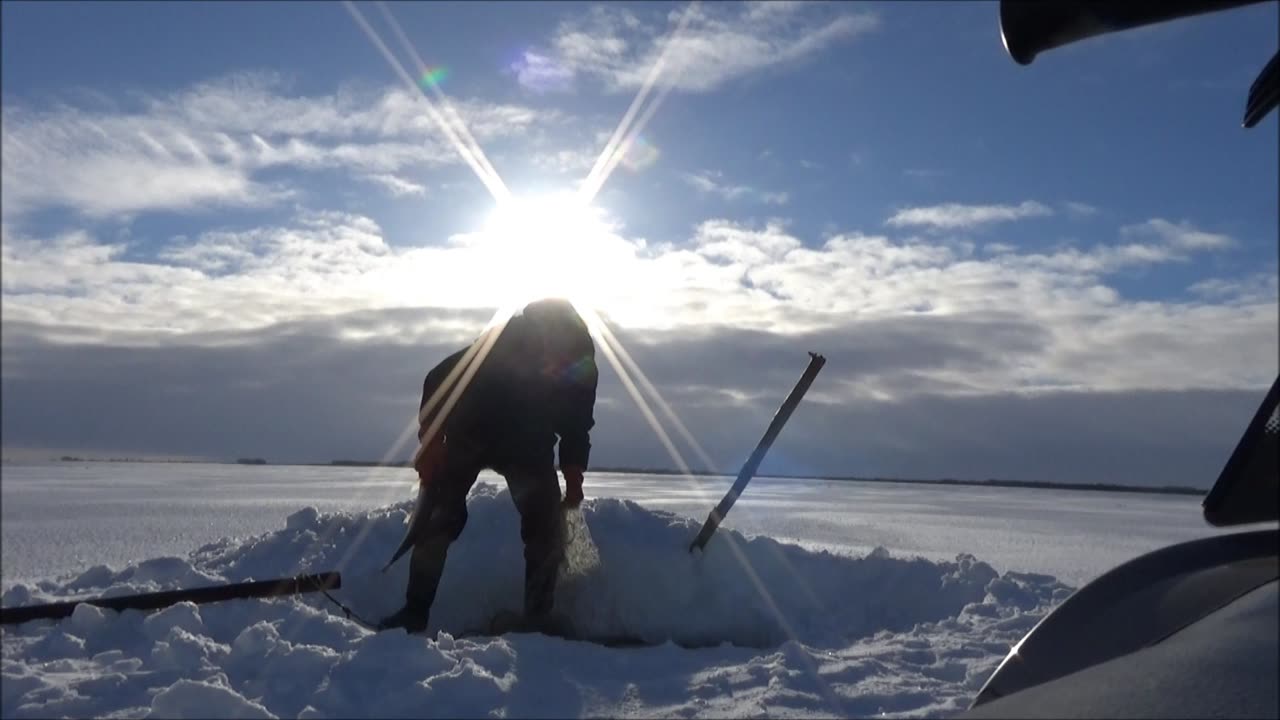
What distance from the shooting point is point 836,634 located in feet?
18.4

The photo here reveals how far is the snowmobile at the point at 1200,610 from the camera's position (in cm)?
93

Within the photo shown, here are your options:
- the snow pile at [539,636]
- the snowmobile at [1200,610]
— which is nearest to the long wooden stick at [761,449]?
the snow pile at [539,636]

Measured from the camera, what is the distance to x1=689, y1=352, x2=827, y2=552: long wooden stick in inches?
254

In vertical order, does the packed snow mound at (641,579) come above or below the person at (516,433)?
below

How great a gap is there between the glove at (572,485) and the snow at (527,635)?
61 cm

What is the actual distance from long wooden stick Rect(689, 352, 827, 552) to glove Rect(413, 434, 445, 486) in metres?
2.24

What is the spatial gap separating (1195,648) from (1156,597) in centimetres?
48

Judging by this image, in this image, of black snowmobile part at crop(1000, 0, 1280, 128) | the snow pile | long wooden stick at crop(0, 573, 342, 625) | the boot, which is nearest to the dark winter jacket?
the boot

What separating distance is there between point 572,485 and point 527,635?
98 centimetres

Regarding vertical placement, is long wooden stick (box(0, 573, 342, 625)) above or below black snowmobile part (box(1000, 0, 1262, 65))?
below

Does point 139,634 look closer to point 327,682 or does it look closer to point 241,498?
point 327,682

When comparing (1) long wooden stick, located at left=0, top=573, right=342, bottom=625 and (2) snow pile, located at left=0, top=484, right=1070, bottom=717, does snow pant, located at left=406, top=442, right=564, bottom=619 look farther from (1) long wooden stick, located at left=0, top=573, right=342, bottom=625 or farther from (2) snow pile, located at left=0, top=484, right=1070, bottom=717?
(1) long wooden stick, located at left=0, top=573, right=342, bottom=625

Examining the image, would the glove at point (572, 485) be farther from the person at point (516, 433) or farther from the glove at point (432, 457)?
the glove at point (432, 457)

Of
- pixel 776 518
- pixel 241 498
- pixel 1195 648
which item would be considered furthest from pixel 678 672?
pixel 241 498
